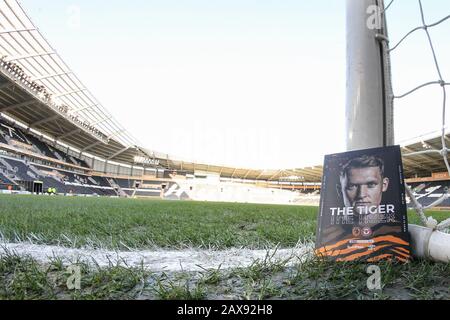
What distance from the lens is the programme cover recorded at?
44.6 inches

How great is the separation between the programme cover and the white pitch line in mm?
194

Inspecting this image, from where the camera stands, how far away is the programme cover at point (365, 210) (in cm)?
113

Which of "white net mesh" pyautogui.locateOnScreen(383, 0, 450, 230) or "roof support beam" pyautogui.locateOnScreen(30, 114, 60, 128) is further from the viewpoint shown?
"roof support beam" pyautogui.locateOnScreen(30, 114, 60, 128)

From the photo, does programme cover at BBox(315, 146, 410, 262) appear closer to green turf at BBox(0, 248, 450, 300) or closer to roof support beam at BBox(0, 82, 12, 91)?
green turf at BBox(0, 248, 450, 300)

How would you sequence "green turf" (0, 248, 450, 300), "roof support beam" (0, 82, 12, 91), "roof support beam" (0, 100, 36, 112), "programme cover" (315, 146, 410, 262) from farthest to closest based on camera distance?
1. "roof support beam" (0, 100, 36, 112)
2. "roof support beam" (0, 82, 12, 91)
3. "programme cover" (315, 146, 410, 262)
4. "green turf" (0, 248, 450, 300)

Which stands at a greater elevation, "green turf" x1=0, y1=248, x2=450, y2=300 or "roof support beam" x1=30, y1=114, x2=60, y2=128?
"roof support beam" x1=30, y1=114, x2=60, y2=128

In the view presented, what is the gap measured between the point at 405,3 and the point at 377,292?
5.46ft

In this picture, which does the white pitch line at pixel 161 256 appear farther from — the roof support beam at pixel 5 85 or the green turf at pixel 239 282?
the roof support beam at pixel 5 85

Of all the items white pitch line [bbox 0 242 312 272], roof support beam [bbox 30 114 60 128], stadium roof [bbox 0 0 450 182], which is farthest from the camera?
roof support beam [bbox 30 114 60 128]

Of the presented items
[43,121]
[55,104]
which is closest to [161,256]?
[55,104]

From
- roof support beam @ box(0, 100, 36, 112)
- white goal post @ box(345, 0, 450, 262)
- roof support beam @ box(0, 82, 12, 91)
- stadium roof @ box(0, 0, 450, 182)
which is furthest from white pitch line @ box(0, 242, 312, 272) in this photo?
roof support beam @ box(0, 100, 36, 112)
